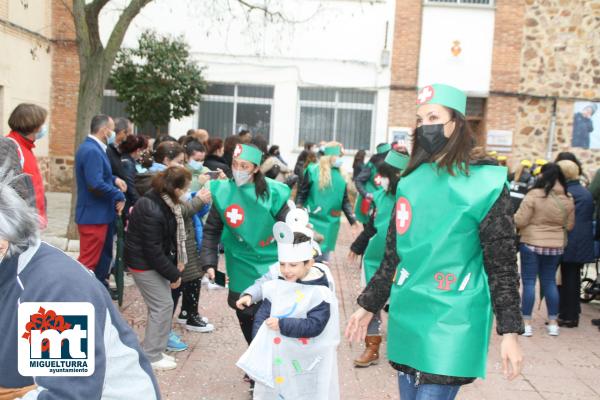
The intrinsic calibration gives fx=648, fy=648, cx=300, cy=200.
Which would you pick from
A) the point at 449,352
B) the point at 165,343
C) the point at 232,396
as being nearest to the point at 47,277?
the point at 449,352

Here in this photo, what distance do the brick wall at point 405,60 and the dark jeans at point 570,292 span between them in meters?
9.99

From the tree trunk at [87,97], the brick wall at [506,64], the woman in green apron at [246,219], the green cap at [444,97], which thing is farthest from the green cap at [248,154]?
the brick wall at [506,64]

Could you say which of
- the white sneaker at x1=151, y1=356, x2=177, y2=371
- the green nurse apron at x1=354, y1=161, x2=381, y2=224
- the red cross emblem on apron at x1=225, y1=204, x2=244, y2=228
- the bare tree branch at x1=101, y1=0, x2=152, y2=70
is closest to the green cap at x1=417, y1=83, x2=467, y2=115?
the red cross emblem on apron at x1=225, y1=204, x2=244, y2=228

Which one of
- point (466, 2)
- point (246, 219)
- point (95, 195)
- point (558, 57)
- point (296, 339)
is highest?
point (466, 2)

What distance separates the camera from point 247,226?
4785 mm

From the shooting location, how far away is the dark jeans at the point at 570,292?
7.59 metres

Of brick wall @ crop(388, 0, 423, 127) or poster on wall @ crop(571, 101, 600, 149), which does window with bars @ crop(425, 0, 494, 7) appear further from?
poster on wall @ crop(571, 101, 600, 149)

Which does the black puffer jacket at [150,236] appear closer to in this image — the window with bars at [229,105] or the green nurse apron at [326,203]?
the green nurse apron at [326,203]

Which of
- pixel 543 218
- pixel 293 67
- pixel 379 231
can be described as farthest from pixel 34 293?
pixel 293 67

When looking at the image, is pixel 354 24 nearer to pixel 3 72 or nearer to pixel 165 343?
pixel 3 72

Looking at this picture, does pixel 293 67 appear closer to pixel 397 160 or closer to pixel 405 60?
pixel 405 60

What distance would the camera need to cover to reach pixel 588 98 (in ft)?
56.9

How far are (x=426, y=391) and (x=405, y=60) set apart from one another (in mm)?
15356

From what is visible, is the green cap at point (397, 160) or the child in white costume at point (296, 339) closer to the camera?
the child in white costume at point (296, 339)
